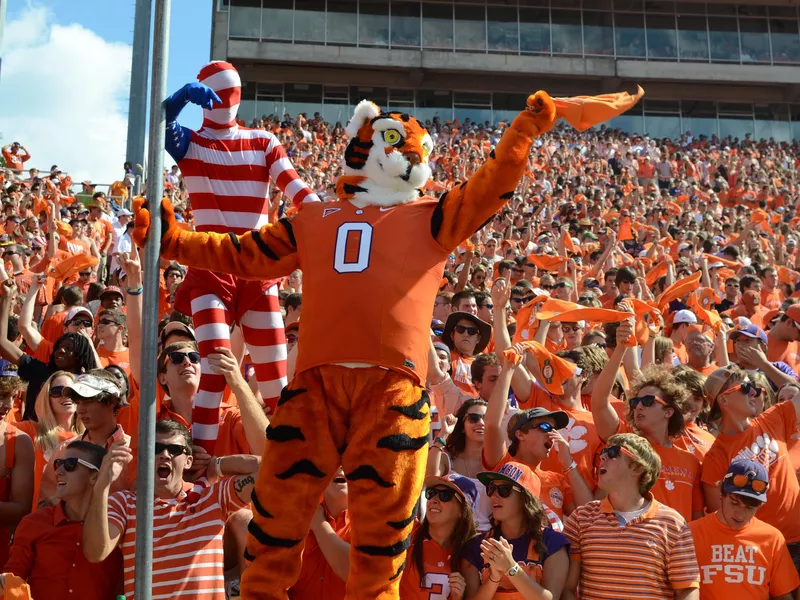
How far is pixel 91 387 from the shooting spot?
443cm

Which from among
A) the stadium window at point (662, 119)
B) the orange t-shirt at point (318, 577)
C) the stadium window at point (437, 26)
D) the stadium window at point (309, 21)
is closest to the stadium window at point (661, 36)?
the stadium window at point (662, 119)

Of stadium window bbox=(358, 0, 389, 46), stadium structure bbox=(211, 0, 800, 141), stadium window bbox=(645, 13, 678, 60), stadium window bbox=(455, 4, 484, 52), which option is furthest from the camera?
stadium window bbox=(645, 13, 678, 60)

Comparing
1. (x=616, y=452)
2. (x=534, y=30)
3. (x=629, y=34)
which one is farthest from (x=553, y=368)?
(x=629, y=34)

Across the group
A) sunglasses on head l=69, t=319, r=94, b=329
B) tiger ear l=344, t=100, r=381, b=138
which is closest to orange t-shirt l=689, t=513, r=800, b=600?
tiger ear l=344, t=100, r=381, b=138

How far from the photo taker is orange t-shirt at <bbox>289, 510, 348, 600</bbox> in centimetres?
416

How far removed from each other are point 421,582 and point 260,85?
29099 mm

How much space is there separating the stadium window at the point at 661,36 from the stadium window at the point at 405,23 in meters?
8.38

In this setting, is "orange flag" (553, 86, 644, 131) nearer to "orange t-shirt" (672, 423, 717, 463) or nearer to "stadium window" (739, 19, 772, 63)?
"orange t-shirt" (672, 423, 717, 463)

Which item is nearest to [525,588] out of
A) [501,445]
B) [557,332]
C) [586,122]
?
[501,445]

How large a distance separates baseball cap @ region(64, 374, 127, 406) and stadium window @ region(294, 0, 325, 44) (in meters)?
28.9

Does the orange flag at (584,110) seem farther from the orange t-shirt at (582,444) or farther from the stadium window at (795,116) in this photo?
the stadium window at (795,116)

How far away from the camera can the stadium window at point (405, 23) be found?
32906 mm

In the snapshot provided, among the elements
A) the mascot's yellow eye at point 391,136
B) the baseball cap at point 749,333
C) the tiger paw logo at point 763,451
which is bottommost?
the tiger paw logo at point 763,451

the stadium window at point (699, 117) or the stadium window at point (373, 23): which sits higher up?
the stadium window at point (373, 23)
